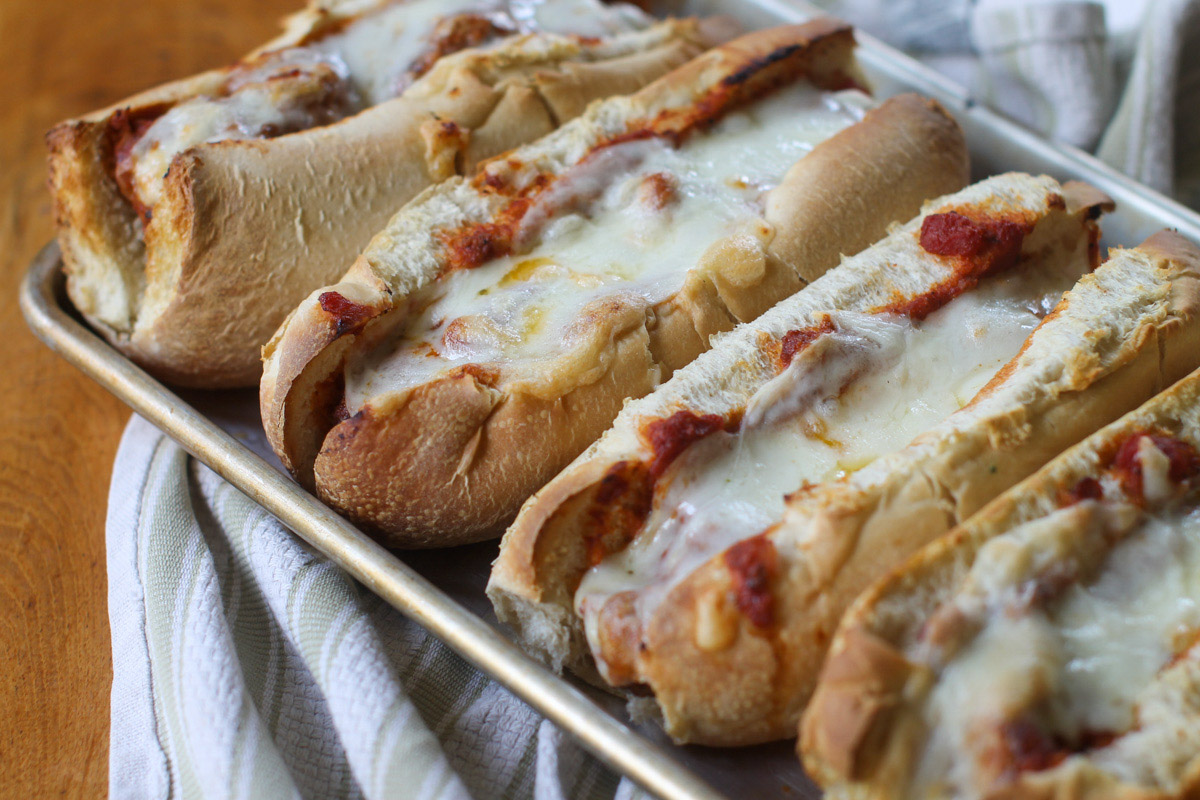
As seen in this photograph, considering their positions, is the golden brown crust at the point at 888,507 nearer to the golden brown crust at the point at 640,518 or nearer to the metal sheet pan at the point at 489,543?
the golden brown crust at the point at 640,518

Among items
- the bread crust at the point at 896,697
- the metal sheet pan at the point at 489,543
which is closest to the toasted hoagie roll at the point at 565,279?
the metal sheet pan at the point at 489,543

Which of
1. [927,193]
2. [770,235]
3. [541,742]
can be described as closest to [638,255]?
[770,235]

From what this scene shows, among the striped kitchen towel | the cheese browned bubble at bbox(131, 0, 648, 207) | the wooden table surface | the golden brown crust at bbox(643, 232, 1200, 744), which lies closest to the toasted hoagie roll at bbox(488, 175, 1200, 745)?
the golden brown crust at bbox(643, 232, 1200, 744)

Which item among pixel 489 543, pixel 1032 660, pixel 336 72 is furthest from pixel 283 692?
pixel 336 72

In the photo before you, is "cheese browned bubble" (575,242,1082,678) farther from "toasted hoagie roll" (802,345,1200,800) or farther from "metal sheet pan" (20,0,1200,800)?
"toasted hoagie roll" (802,345,1200,800)

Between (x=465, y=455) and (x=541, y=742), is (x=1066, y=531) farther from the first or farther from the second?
(x=465, y=455)

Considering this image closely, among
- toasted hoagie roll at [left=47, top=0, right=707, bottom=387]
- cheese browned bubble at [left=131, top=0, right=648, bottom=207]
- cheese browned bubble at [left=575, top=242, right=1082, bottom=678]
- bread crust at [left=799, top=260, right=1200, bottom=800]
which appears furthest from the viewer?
cheese browned bubble at [left=131, top=0, right=648, bottom=207]
